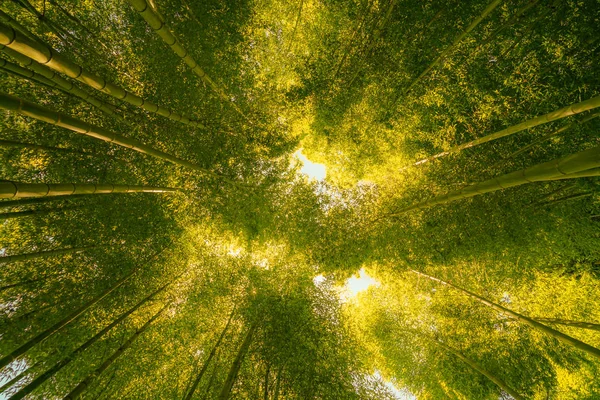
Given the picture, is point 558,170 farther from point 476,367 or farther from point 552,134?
point 476,367

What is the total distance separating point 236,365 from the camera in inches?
155

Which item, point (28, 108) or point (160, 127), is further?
point (160, 127)

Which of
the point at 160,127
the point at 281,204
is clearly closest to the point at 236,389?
the point at 281,204

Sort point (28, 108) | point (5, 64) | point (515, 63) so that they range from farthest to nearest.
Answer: point (515, 63) < point (5, 64) < point (28, 108)

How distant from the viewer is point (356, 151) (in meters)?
6.21

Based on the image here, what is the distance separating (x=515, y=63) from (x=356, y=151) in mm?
3272

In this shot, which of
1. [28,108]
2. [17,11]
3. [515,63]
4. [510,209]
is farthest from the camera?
[510,209]

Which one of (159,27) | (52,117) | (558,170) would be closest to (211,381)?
(52,117)

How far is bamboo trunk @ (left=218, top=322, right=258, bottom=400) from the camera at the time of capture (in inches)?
136

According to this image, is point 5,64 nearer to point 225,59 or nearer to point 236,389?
point 225,59

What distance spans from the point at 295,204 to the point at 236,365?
3.49 m

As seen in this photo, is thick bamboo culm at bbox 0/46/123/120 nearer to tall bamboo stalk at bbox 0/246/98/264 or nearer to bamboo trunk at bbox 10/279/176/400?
tall bamboo stalk at bbox 0/246/98/264

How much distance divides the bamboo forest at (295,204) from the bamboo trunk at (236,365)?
0.19 feet

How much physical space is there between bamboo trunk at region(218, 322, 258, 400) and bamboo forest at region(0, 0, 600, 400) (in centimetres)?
6
